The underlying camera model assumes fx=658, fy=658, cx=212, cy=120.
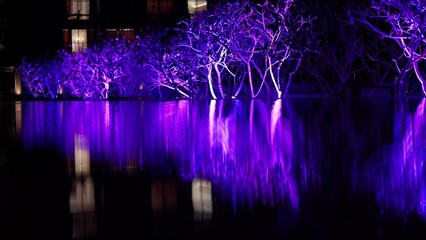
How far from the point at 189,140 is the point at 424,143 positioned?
3.49 meters

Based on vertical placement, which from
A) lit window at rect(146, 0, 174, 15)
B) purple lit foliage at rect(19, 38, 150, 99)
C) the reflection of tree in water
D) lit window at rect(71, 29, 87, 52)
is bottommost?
the reflection of tree in water

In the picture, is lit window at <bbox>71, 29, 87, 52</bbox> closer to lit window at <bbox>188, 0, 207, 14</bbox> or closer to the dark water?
lit window at <bbox>188, 0, 207, 14</bbox>

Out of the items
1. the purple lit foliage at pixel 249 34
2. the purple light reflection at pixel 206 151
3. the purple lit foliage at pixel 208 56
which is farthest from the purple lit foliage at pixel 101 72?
the purple light reflection at pixel 206 151

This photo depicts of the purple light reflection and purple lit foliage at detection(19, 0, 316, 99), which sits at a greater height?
purple lit foliage at detection(19, 0, 316, 99)

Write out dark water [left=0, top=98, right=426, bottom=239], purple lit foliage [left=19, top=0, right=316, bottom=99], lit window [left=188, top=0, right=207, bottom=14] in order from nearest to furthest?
dark water [left=0, top=98, right=426, bottom=239], purple lit foliage [left=19, top=0, right=316, bottom=99], lit window [left=188, top=0, right=207, bottom=14]

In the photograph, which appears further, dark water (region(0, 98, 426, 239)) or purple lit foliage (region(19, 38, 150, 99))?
purple lit foliage (region(19, 38, 150, 99))

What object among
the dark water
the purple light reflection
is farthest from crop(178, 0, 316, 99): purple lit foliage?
the dark water

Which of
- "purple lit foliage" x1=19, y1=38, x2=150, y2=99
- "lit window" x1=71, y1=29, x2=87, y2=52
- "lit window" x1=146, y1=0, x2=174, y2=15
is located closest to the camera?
"purple lit foliage" x1=19, y1=38, x2=150, y2=99

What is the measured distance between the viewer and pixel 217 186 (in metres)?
5.65

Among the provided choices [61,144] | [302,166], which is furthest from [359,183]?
[61,144]

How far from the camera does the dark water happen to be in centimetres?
392

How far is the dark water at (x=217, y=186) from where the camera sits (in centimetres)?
392

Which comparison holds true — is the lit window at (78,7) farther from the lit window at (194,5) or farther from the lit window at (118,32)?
the lit window at (194,5)

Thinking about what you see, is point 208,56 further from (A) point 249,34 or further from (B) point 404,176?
(B) point 404,176
